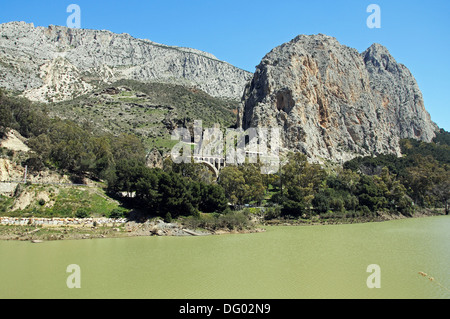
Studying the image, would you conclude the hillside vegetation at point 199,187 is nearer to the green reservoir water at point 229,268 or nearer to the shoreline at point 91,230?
the shoreline at point 91,230

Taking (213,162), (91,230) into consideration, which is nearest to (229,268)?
(91,230)

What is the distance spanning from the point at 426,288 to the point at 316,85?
93093 mm

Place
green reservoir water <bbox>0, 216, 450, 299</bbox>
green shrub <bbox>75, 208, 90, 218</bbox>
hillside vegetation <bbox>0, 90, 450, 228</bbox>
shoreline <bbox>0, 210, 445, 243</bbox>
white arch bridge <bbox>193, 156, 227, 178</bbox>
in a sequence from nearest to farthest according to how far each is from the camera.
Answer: green reservoir water <bbox>0, 216, 450, 299</bbox> → shoreline <bbox>0, 210, 445, 243</bbox> → green shrub <bbox>75, 208, 90, 218</bbox> → hillside vegetation <bbox>0, 90, 450, 228</bbox> → white arch bridge <bbox>193, 156, 227, 178</bbox>

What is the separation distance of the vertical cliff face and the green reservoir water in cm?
6266

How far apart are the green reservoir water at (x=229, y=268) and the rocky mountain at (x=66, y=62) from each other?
114333mm

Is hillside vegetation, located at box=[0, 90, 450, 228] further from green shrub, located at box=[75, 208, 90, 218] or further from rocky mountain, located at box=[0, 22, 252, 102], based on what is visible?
rocky mountain, located at box=[0, 22, 252, 102]

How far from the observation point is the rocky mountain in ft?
412

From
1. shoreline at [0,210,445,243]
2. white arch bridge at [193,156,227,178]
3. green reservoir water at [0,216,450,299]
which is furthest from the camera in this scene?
white arch bridge at [193,156,227,178]

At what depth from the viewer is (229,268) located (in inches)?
837

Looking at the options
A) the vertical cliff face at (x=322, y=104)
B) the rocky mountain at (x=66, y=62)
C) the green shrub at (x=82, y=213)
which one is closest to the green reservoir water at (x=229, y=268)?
the green shrub at (x=82, y=213)

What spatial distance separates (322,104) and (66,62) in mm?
115112

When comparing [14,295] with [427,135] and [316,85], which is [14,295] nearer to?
[316,85]

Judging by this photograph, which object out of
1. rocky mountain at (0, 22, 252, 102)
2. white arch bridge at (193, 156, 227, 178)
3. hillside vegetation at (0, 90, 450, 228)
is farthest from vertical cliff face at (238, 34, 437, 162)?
rocky mountain at (0, 22, 252, 102)

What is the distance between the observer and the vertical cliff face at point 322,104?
93.1 meters
